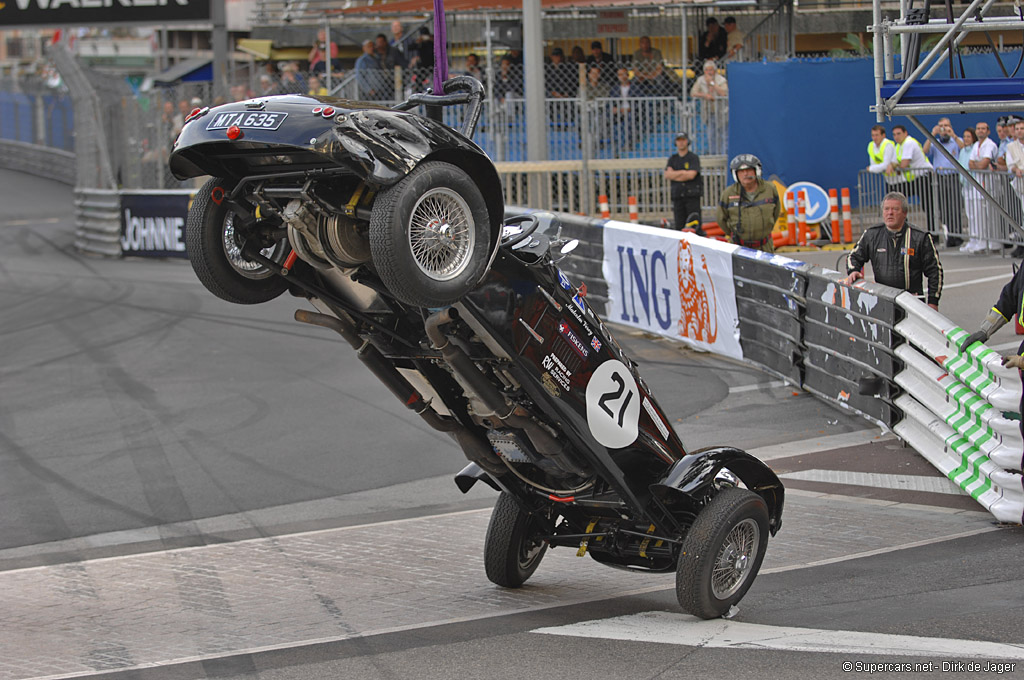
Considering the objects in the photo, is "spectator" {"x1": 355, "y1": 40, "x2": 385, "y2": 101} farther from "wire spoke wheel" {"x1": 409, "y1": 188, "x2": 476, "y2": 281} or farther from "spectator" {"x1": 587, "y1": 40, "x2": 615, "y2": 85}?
"wire spoke wheel" {"x1": 409, "y1": 188, "x2": 476, "y2": 281}

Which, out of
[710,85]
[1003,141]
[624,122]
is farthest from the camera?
[710,85]

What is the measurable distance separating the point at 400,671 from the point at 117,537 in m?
3.65

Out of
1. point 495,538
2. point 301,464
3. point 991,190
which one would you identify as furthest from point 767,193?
point 495,538

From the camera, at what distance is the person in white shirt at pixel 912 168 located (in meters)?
19.2

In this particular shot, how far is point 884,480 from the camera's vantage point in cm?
894

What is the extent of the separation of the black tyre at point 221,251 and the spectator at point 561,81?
1760 centimetres

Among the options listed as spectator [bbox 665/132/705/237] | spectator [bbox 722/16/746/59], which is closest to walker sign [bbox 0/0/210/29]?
spectator [bbox 722/16/746/59]

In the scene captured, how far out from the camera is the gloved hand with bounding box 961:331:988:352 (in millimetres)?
8359

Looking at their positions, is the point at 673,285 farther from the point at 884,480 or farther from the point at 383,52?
the point at 383,52

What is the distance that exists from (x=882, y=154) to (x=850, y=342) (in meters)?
10.1

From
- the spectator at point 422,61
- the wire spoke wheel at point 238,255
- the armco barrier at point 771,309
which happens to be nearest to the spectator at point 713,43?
the spectator at point 422,61

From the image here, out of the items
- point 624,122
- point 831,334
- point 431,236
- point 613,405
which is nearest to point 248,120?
Result: point 431,236

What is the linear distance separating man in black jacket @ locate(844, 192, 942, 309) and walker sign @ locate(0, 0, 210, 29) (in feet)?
55.4

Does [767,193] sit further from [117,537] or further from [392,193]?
[392,193]
